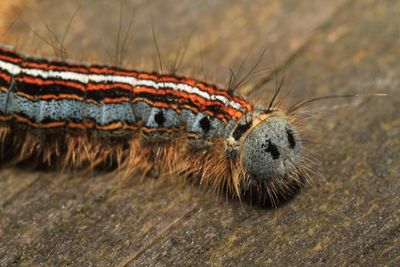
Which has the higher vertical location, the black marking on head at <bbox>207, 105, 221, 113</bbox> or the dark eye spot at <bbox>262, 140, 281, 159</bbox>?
the black marking on head at <bbox>207, 105, 221, 113</bbox>

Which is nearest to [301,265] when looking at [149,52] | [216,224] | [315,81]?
[216,224]

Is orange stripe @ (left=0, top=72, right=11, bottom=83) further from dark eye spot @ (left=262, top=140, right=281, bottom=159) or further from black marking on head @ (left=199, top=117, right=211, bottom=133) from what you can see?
dark eye spot @ (left=262, top=140, right=281, bottom=159)

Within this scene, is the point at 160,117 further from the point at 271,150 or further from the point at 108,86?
the point at 271,150

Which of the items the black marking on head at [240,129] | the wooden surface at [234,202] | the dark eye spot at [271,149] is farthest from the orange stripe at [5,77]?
the dark eye spot at [271,149]

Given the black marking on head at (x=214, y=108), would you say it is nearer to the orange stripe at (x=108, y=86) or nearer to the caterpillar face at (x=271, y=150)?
the caterpillar face at (x=271, y=150)

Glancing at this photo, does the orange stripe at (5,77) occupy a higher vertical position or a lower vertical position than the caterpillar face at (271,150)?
higher

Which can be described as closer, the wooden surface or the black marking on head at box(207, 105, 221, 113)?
the wooden surface

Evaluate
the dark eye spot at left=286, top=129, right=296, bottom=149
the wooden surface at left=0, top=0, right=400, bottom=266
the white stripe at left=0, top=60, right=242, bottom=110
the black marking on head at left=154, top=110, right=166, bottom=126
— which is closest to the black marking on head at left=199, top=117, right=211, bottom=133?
the white stripe at left=0, top=60, right=242, bottom=110
